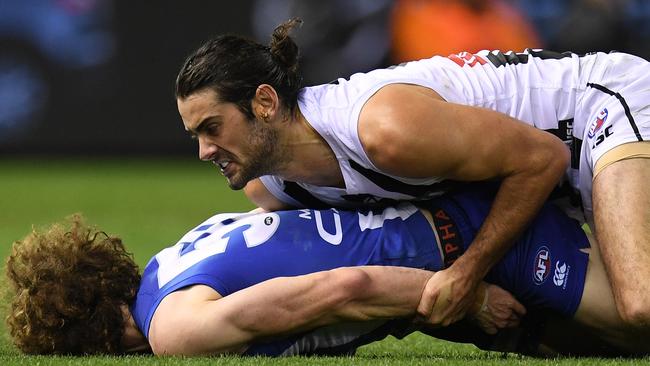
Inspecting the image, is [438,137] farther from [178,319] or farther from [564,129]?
[178,319]

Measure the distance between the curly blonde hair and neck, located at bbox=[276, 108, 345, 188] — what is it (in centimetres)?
82

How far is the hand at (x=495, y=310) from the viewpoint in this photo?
215 inches

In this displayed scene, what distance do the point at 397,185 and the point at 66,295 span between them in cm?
140

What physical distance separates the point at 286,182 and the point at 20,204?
797 cm

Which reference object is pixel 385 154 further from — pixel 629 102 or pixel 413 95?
pixel 629 102

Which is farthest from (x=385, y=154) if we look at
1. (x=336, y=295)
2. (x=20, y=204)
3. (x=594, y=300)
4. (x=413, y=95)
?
(x=20, y=204)

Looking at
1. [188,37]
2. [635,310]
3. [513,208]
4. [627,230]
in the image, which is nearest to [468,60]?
[513,208]

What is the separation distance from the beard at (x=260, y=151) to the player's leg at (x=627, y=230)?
1333 mm

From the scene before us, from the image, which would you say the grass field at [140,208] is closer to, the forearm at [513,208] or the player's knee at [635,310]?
the player's knee at [635,310]

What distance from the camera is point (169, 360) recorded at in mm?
4965

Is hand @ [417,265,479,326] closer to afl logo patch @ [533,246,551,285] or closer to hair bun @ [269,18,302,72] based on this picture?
afl logo patch @ [533,246,551,285]

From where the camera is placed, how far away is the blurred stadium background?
15.4 meters

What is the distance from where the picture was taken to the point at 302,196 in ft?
19.7

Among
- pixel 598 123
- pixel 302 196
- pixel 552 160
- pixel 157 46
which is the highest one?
pixel 157 46
